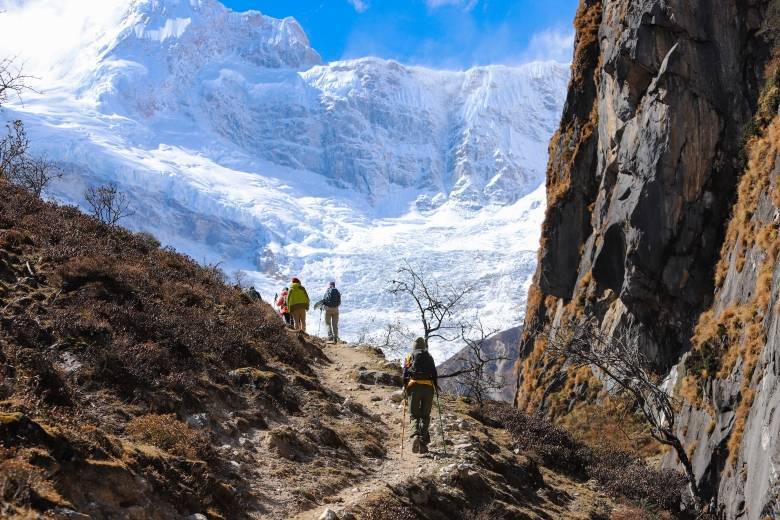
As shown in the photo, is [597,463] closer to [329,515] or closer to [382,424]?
[382,424]

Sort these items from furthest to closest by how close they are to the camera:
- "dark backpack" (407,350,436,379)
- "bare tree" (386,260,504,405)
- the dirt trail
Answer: "bare tree" (386,260,504,405) → "dark backpack" (407,350,436,379) → the dirt trail

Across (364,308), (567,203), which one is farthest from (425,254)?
(567,203)

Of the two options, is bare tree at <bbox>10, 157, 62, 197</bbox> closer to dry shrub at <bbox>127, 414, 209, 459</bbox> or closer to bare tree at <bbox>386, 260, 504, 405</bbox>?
bare tree at <bbox>386, 260, 504, 405</bbox>

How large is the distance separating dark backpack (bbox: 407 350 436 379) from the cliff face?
5.17 metres

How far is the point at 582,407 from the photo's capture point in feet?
77.0

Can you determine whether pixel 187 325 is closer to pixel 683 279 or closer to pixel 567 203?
pixel 683 279

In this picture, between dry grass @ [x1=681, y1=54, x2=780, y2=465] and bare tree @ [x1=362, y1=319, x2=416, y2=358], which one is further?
bare tree @ [x1=362, y1=319, x2=416, y2=358]

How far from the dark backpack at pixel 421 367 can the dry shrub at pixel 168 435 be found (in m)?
3.93

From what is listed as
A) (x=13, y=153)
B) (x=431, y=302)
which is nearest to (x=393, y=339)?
(x=13, y=153)

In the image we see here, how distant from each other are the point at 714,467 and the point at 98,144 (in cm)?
18331

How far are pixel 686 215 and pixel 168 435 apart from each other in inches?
621

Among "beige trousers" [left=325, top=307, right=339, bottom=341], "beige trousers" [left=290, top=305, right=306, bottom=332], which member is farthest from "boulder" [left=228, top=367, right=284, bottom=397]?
"beige trousers" [left=325, top=307, right=339, bottom=341]

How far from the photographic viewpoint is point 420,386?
12758mm

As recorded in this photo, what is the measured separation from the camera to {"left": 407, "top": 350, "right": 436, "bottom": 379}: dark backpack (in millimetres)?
12727
